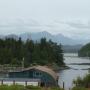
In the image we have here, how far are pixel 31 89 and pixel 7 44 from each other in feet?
220

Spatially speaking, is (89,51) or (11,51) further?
(89,51)

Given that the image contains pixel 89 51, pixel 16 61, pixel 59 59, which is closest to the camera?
pixel 16 61

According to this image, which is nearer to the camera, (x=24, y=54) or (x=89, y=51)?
(x=24, y=54)

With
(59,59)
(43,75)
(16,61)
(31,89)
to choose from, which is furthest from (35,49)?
(31,89)

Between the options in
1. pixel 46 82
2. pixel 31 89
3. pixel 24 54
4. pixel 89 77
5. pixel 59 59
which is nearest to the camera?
pixel 31 89

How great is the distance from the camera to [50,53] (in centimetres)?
10725

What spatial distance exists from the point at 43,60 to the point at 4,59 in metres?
13.8

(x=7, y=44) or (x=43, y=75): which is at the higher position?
(x=7, y=44)

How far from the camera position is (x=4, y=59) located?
90.0 m

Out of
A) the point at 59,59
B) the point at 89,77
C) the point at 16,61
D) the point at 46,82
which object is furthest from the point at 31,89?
the point at 59,59

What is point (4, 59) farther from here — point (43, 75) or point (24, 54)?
point (43, 75)

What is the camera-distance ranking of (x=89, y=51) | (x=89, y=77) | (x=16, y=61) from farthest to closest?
(x=89, y=51) → (x=16, y=61) → (x=89, y=77)

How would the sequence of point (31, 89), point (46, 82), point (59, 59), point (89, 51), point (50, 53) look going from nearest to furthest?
1. point (31, 89)
2. point (46, 82)
3. point (50, 53)
4. point (59, 59)
5. point (89, 51)

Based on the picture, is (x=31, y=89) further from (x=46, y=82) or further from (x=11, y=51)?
(x=11, y=51)
